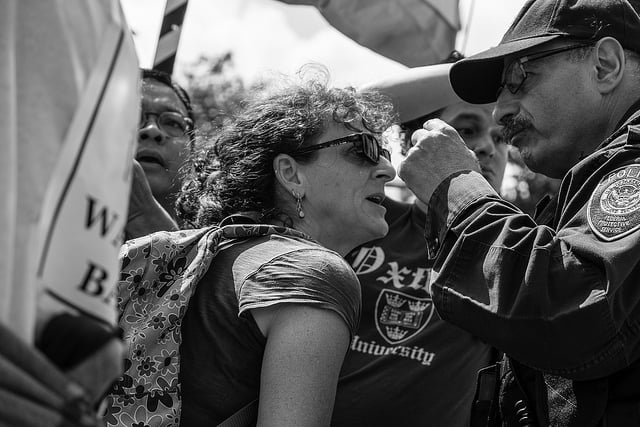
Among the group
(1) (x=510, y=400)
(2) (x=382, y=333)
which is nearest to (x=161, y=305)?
(1) (x=510, y=400)

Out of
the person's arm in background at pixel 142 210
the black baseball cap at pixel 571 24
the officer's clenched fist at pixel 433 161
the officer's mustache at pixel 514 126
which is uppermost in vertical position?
the black baseball cap at pixel 571 24

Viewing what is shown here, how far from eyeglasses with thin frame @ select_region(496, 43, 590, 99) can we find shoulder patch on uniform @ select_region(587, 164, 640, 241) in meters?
0.54

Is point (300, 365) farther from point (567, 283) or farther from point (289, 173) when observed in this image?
point (289, 173)

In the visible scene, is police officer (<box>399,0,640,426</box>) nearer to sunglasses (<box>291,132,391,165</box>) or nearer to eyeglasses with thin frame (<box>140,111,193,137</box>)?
sunglasses (<box>291,132,391,165</box>)

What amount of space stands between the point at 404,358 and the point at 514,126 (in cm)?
115

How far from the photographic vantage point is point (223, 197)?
8.57 feet

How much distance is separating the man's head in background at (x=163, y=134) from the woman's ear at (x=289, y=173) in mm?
1129

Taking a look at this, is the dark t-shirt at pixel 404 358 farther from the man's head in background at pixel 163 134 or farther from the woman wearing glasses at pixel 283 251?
the man's head in background at pixel 163 134

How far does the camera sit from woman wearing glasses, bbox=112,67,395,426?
187 cm

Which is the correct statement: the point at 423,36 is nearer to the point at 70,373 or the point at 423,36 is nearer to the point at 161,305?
the point at 161,305

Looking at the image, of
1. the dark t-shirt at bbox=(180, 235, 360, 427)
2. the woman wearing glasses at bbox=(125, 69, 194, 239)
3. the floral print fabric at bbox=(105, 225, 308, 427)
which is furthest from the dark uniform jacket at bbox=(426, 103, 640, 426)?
the woman wearing glasses at bbox=(125, 69, 194, 239)

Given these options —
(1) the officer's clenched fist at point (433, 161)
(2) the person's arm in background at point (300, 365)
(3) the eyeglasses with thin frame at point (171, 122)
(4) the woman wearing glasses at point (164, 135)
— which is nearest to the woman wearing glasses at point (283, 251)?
(2) the person's arm in background at point (300, 365)

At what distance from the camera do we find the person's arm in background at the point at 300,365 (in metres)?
1.82

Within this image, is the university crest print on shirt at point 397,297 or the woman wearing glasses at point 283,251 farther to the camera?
the university crest print on shirt at point 397,297
